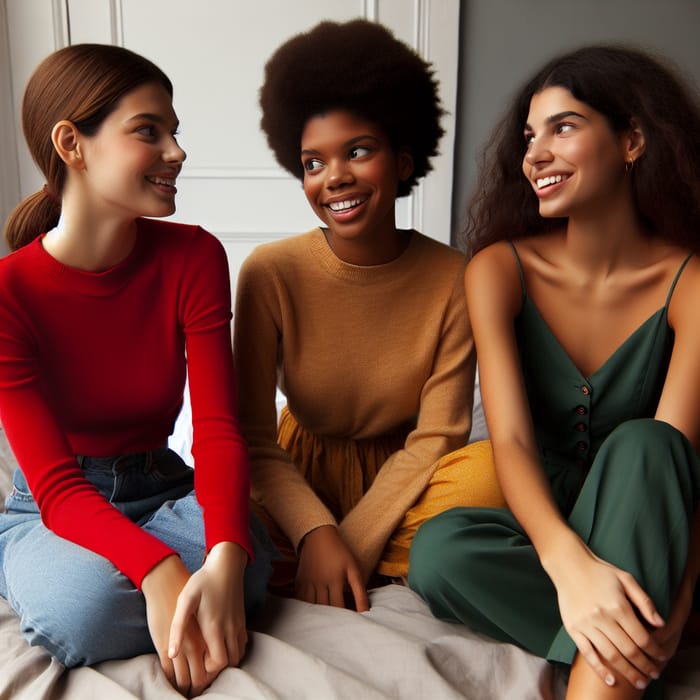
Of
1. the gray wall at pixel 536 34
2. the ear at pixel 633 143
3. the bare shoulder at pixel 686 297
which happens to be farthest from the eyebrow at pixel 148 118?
the gray wall at pixel 536 34

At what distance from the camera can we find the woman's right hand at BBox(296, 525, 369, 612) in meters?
1.09

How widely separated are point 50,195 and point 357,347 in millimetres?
494

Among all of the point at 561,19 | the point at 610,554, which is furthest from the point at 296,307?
the point at 561,19

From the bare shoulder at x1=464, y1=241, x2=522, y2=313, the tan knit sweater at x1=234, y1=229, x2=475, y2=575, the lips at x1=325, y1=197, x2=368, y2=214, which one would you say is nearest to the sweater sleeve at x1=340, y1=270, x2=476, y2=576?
the tan knit sweater at x1=234, y1=229, x2=475, y2=575

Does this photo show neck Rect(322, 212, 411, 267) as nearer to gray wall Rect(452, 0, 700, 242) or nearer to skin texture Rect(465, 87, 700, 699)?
skin texture Rect(465, 87, 700, 699)

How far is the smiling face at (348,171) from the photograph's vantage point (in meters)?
1.21

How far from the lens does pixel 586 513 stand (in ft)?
3.15

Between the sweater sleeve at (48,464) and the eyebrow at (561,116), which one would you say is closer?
the sweater sleeve at (48,464)

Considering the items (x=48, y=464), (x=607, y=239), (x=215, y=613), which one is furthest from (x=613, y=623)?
(x=48, y=464)

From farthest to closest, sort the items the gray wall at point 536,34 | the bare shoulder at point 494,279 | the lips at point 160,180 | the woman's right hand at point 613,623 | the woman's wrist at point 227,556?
the gray wall at point 536,34, the bare shoulder at point 494,279, the lips at point 160,180, the woman's wrist at point 227,556, the woman's right hand at point 613,623

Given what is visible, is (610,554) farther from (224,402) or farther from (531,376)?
(224,402)

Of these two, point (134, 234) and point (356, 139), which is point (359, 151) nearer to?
point (356, 139)

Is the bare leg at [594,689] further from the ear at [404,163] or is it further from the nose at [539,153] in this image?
the ear at [404,163]

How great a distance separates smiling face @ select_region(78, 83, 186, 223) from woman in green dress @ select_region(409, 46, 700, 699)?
46 cm
